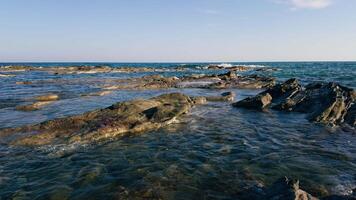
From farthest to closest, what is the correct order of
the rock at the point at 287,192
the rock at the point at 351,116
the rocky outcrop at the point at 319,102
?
1. the rocky outcrop at the point at 319,102
2. the rock at the point at 351,116
3. the rock at the point at 287,192

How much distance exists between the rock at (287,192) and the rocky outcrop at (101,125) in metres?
8.73

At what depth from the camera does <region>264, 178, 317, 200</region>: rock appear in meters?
7.99

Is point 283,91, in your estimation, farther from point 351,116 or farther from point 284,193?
point 284,193

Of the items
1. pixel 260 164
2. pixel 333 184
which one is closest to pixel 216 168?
pixel 260 164

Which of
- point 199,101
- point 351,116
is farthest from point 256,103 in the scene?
point 351,116

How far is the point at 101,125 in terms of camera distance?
54.5 feet

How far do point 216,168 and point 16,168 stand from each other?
21.6 feet

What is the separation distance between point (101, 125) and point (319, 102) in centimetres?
1423

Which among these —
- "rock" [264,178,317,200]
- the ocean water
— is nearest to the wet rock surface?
"rock" [264,178,317,200]

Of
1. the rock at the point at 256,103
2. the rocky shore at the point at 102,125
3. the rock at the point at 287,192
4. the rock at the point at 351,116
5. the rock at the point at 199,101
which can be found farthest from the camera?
the rock at the point at 199,101

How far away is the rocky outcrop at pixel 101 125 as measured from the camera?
601 inches

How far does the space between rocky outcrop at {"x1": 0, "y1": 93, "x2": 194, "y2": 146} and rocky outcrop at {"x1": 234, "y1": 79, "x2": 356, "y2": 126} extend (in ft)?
25.1

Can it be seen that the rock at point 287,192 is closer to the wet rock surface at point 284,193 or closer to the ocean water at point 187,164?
the wet rock surface at point 284,193

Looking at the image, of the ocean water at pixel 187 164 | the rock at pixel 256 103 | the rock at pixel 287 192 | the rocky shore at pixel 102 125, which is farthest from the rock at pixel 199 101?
the rock at pixel 287 192
